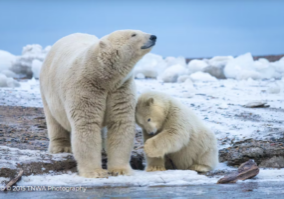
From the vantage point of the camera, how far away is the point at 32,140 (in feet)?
25.0

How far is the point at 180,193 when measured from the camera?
470 centimetres

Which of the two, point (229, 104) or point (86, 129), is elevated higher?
point (229, 104)

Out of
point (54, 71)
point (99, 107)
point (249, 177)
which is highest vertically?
point (54, 71)

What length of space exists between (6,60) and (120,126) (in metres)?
15.4

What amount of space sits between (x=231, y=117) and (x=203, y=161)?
295 cm

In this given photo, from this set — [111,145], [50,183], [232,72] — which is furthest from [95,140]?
[232,72]

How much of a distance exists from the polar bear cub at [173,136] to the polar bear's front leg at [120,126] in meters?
0.23

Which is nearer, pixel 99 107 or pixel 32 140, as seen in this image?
pixel 99 107

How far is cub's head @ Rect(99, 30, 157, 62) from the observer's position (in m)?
5.78

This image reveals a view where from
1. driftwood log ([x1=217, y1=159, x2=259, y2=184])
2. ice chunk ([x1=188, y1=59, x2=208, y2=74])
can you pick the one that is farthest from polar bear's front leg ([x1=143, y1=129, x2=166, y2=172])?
ice chunk ([x1=188, y1=59, x2=208, y2=74])

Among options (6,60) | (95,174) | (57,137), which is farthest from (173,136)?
(6,60)

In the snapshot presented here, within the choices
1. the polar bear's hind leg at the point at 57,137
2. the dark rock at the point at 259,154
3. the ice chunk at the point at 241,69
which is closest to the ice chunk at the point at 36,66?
the ice chunk at the point at 241,69

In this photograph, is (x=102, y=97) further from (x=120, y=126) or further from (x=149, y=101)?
(x=149, y=101)

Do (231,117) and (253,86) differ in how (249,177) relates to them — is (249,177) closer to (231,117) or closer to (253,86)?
(231,117)
